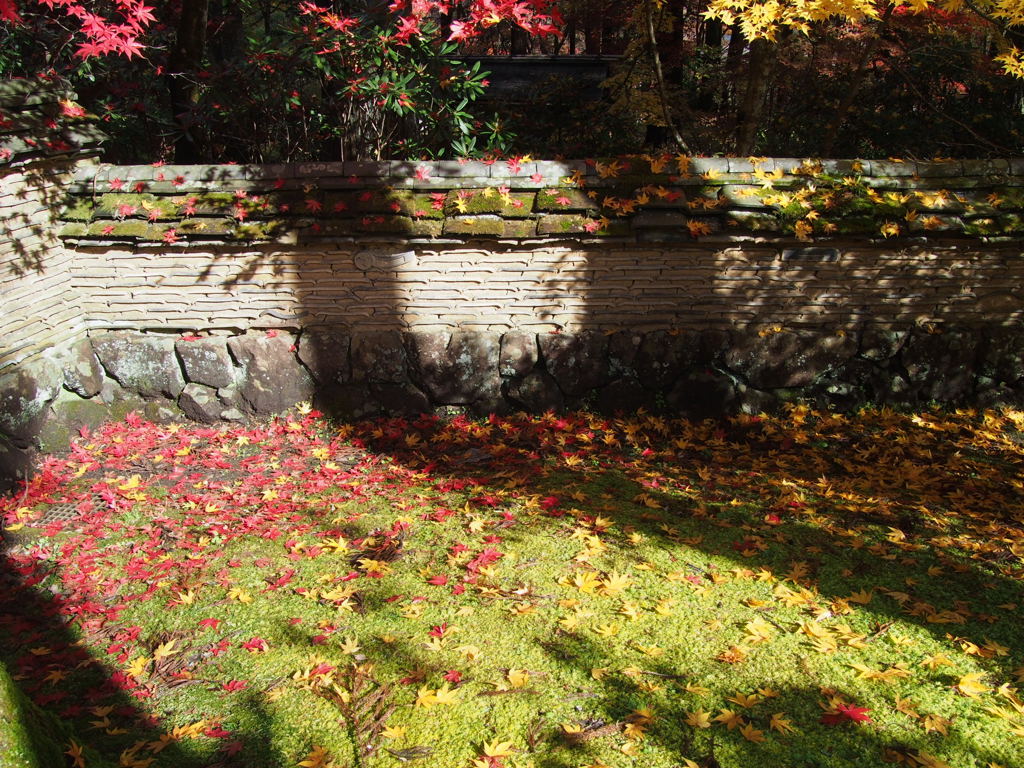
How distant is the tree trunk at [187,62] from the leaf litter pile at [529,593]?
3441 millimetres

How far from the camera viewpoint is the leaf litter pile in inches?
125

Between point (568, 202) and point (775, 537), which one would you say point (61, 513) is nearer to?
point (568, 202)

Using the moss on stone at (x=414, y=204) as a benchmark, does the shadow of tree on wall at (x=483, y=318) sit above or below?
below

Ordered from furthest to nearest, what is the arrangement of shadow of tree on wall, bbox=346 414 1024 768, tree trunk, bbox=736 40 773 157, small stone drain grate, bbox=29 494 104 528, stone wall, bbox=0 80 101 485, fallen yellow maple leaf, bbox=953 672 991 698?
tree trunk, bbox=736 40 773 157
stone wall, bbox=0 80 101 485
small stone drain grate, bbox=29 494 104 528
fallen yellow maple leaf, bbox=953 672 991 698
shadow of tree on wall, bbox=346 414 1024 768

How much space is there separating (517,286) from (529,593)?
297cm

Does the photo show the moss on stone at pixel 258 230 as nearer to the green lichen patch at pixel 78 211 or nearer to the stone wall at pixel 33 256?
the green lichen patch at pixel 78 211

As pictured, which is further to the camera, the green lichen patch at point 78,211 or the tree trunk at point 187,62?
the tree trunk at point 187,62

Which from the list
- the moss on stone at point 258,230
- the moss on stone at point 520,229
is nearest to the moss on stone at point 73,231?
the moss on stone at point 258,230

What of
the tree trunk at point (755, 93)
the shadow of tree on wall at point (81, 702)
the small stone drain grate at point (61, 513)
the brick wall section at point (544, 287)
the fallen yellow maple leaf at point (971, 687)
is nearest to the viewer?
the shadow of tree on wall at point (81, 702)

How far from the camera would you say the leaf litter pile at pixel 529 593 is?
316 centimetres

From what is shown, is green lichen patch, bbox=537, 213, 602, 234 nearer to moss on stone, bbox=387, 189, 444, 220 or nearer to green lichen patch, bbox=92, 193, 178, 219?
moss on stone, bbox=387, 189, 444, 220

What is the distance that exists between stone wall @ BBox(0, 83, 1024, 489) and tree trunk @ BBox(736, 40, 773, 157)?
178 cm

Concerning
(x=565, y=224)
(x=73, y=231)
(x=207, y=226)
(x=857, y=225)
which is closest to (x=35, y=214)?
(x=73, y=231)

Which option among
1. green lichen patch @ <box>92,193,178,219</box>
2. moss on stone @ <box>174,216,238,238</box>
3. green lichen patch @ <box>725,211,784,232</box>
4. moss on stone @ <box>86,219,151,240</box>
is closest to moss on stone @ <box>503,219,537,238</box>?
green lichen patch @ <box>725,211,784,232</box>
